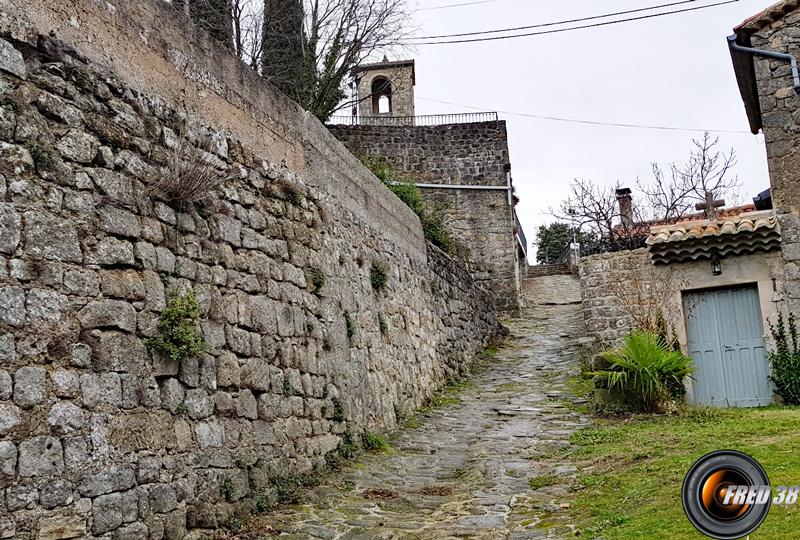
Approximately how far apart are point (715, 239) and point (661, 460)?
5.21 metres

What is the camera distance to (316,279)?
7.73 m

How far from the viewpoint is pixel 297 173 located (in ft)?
25.5

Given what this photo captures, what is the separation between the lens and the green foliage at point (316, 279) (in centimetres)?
765

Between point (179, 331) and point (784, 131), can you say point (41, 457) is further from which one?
point (784, 131)

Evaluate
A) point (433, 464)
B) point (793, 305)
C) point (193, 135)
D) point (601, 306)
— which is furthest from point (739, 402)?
point (193, 135)

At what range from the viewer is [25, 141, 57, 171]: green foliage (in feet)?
14.2

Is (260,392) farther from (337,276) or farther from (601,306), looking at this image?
(601,306)

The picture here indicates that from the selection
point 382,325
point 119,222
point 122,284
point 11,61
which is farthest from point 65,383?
point 382,325

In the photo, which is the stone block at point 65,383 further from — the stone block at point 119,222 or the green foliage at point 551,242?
the green foliage at point 551,242

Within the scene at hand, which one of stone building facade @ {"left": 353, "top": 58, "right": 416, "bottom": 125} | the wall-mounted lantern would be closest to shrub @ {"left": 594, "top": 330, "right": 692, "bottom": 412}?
the wall-mounted lantern

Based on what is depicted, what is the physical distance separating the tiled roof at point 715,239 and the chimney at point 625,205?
10.8 meters

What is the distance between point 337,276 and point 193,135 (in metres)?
2.82

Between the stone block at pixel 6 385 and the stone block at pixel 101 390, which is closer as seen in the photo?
the stone block at pixel 6 385

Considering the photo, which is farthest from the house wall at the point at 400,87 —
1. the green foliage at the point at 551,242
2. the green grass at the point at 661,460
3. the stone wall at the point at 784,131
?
the green grass at the point at 661,460
